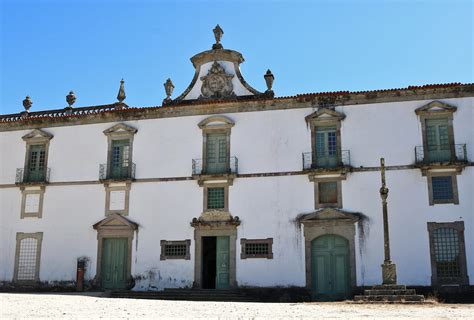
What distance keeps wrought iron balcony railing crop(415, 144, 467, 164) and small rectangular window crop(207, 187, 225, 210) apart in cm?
749

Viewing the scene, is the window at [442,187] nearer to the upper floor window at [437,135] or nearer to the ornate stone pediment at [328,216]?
the upper floor window at [437,135]

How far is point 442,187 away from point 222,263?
8666 mm

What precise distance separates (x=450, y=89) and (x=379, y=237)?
6.16 m

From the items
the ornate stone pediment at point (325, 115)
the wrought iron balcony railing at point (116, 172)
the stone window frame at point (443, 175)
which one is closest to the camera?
the stone window frame at point (443, 175)

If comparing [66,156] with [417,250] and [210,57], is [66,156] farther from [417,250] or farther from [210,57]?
[417,250]

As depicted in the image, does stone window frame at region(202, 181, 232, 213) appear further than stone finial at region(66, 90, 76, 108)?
No

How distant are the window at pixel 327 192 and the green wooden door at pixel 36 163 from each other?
1192 centimetres

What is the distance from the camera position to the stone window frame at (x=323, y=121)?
2123 cm

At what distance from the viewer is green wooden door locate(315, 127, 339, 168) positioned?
21.1 m

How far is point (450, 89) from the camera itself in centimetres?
2061

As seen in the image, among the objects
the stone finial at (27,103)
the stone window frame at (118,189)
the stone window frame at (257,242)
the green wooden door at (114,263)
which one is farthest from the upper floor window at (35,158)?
the stone window frame at (257,242)

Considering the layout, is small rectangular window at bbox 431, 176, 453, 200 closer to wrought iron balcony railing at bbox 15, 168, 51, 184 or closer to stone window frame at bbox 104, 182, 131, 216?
stone window frame at bbox 104, 182, 131, 216

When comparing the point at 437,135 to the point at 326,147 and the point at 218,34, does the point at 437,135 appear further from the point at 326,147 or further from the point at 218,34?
the point at 218,34

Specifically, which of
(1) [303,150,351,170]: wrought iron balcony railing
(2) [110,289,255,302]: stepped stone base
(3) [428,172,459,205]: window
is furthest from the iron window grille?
(3) [428,172,459,205]: window
